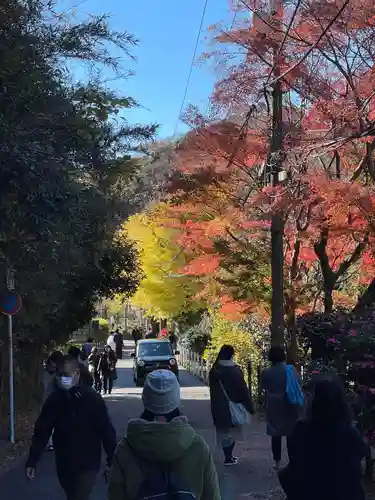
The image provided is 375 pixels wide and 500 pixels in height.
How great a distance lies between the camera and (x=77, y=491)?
526 cm

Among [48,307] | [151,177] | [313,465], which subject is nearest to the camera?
[313,465]

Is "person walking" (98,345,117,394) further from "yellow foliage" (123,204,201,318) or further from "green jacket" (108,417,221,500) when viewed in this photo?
"green jacket" (108,417,221,500)

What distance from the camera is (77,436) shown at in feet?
17.1

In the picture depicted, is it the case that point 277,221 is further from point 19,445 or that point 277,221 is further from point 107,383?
point 107,383

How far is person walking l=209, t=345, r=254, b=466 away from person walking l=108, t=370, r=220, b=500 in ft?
20.1

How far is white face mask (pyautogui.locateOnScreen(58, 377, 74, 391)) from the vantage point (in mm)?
5511

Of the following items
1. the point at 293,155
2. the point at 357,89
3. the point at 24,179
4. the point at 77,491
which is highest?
the point at 357,89

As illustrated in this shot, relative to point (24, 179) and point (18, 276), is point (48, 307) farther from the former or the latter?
point (24, 179)

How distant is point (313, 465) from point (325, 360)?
6928 millimetres

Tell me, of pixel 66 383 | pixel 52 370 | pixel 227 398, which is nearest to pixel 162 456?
pixel 66 383

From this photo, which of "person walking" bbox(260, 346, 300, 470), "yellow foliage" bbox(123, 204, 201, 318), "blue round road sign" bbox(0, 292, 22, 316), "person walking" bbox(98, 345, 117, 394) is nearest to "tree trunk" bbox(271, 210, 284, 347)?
"person walking" bbox(260, 346, 300, 470)

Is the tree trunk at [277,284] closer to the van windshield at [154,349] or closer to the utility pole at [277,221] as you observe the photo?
the utility pole at [277,221]

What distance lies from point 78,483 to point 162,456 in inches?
99.7

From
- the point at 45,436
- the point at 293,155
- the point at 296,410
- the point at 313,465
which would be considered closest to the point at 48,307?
the point at 293,155
